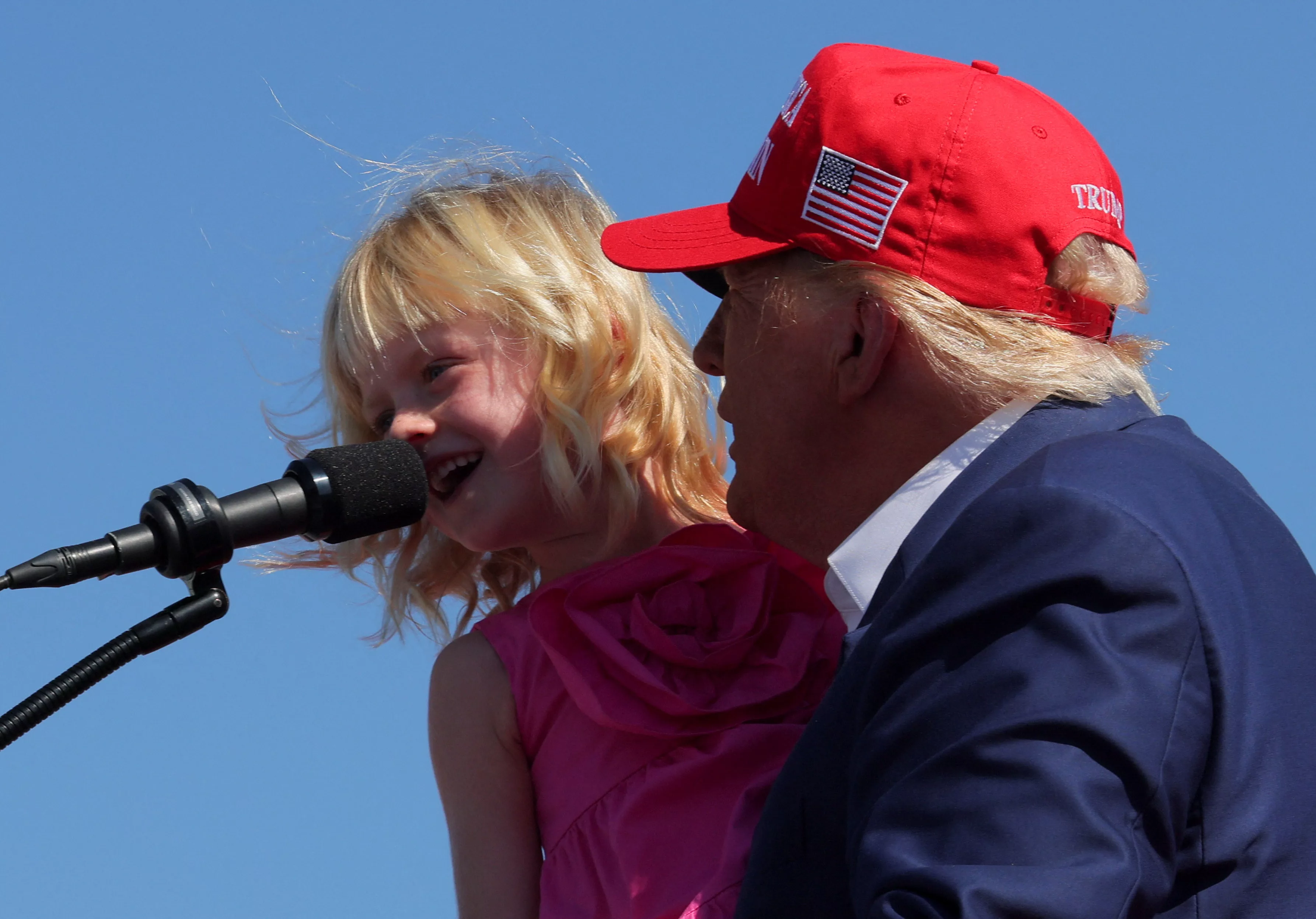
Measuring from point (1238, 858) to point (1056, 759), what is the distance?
29 centimetres

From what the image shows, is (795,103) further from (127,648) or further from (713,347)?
(127,648)

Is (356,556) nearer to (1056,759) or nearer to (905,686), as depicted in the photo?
(905,686)

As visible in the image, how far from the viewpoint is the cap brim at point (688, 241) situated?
2.68 m

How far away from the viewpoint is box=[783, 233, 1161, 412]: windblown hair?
92.4 inches

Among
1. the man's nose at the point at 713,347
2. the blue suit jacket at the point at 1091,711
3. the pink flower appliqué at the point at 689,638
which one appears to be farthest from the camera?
the pink flower appliqué at the point at 689,638

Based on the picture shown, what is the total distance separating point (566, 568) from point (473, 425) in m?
0.41

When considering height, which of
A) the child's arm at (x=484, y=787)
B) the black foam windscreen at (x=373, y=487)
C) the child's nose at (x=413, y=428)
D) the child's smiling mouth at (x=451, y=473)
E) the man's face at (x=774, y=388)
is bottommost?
the child's arm at (x=484, y=787)

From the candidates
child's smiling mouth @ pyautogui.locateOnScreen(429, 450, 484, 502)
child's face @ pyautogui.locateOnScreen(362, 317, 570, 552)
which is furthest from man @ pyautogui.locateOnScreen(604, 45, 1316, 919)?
child's smiling mouth @ pyautogui.locateOnScreen(429, 450, 484, 502)

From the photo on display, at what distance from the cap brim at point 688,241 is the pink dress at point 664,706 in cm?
67

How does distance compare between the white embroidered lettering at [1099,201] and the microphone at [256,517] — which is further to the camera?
the white embroidered lettering at [1099,201]

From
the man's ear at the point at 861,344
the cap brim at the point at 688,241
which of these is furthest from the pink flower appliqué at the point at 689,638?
the man's ear at the point at 861,344

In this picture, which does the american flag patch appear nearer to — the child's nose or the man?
the man

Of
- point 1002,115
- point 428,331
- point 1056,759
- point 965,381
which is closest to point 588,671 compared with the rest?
point 428,331

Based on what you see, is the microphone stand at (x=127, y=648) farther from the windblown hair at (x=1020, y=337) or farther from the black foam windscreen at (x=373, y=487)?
the windblown hair at (x=1020, y=337)
